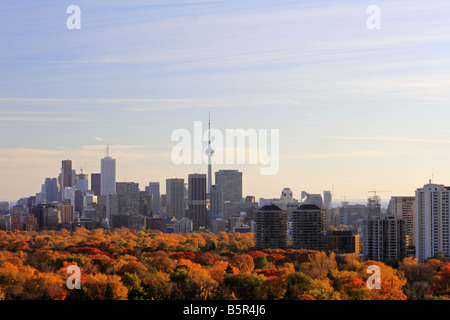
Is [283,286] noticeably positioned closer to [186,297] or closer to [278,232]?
[186,297]

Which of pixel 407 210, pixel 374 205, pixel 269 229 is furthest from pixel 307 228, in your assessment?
pixel 374 205

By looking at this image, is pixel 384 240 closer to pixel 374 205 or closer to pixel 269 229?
pixel 269 229

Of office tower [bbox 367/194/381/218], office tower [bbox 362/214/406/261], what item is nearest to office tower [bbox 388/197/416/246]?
office tower [bbox 362/214/406/261]

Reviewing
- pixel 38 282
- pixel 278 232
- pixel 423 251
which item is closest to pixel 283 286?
pixel 38 282

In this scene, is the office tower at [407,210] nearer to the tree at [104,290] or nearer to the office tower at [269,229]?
the office tower at [269,229]

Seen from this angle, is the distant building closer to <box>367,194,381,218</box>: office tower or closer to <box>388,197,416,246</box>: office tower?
<box>388,197,416,246</box>: office tower

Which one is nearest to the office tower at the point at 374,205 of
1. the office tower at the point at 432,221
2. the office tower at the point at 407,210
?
the office tower at the point at 407,210
